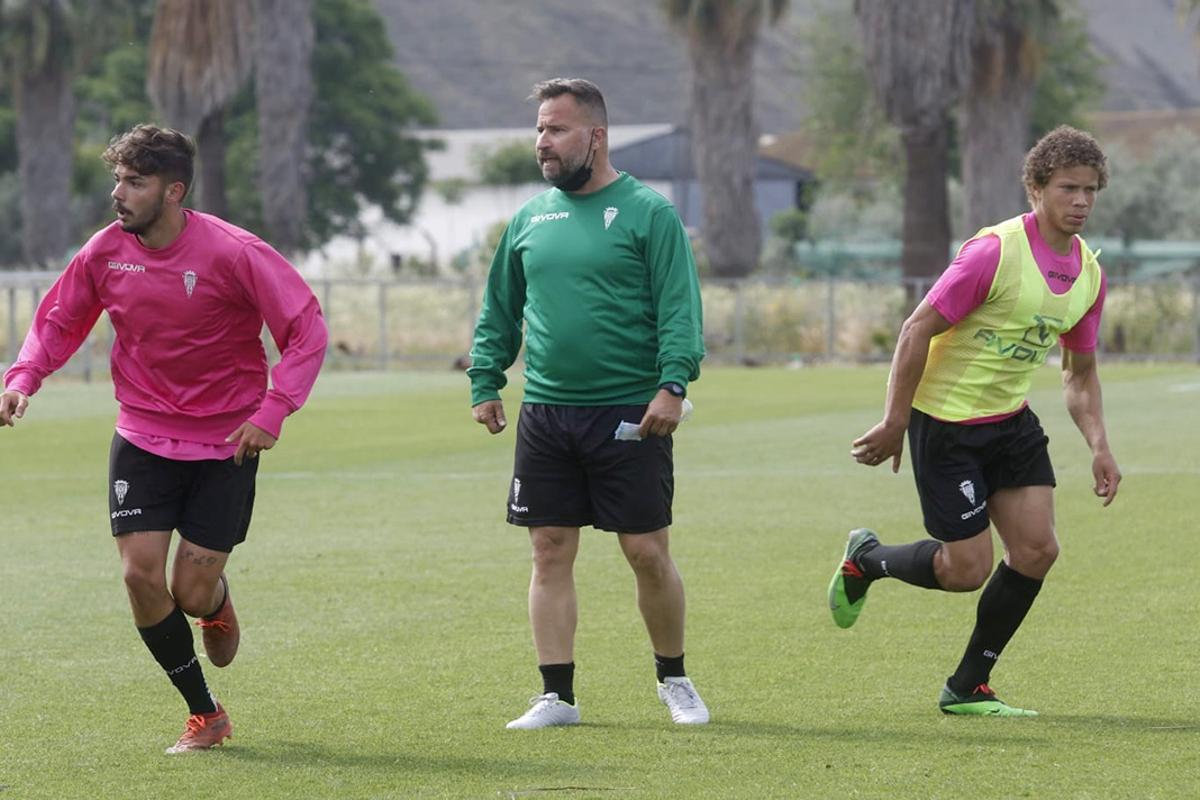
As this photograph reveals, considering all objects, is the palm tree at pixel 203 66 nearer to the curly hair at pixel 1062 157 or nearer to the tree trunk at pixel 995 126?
the tree trunk at pixel 995 126

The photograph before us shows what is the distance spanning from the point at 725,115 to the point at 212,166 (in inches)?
378

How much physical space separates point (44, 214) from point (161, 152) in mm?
47395

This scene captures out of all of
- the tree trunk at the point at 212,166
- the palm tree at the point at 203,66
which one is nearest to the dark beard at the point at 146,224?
the tree trunk at the point at 212,166

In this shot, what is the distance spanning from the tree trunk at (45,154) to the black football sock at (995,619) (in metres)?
45.5

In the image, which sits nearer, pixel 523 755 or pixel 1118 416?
pixel 523 755

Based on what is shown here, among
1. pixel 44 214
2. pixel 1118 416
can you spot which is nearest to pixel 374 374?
pixel 1118 416

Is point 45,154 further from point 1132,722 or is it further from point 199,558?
point 1132,722

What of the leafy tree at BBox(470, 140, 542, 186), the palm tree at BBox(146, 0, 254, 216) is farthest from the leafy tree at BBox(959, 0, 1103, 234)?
the leafy tree at BBox(470, 140, 542, 186)

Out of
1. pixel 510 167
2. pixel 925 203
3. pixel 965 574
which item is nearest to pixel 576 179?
pixel 965 574

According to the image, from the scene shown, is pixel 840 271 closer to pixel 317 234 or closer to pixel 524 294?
pixel 317 234

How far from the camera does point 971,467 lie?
750 centimetres

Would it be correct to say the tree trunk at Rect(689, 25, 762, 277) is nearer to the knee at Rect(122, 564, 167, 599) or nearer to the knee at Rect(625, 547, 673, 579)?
the knee at Rect(625, 547, 673, 579)

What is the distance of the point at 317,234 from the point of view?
235 feet

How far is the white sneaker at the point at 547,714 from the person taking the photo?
24.2 feet
